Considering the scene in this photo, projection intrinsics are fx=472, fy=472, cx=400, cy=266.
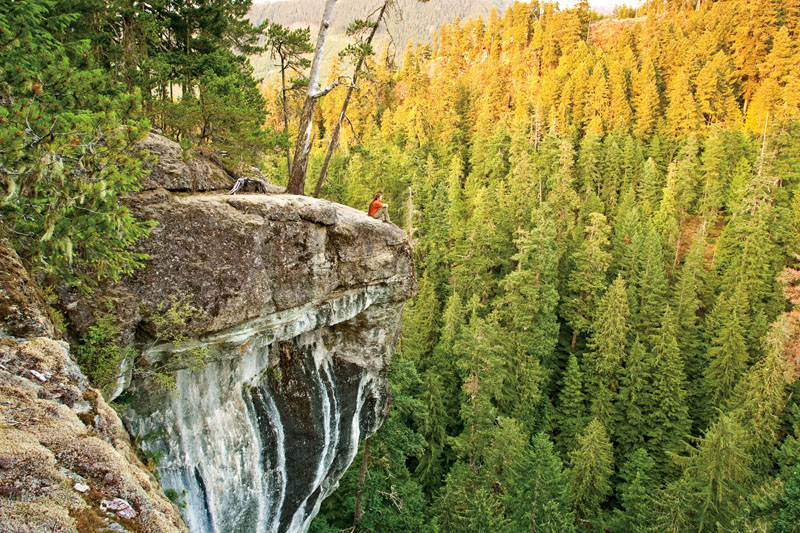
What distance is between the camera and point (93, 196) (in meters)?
4.87

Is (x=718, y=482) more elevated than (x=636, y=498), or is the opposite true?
(x=718, y=482)

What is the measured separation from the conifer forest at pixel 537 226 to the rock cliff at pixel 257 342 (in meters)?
1.68

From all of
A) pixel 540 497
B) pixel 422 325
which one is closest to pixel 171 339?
pixel 540 497

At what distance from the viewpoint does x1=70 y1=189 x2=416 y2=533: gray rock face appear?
28.1 ft

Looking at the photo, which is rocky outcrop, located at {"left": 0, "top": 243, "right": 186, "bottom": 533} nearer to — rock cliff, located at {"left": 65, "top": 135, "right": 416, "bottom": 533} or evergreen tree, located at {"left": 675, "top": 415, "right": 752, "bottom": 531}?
rock cliff, located at {"left": 65, "top": 135, "right": 416, "bottom": 533}

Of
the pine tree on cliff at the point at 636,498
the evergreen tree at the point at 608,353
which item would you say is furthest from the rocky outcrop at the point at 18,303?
the evergreen tree at the point at 608,353

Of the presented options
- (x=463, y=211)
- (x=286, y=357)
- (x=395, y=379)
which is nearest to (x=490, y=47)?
(x=463, y=211)

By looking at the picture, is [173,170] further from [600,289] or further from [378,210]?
[600,289]

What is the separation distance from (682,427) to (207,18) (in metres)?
27.8

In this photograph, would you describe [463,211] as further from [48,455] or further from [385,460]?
[48,455]

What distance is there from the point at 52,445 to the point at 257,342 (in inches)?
262

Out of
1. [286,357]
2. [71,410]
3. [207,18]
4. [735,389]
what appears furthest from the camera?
[735,389]

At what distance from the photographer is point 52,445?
3723mm

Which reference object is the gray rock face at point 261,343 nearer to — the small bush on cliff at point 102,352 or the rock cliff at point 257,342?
the rock cliff at point 257,342
